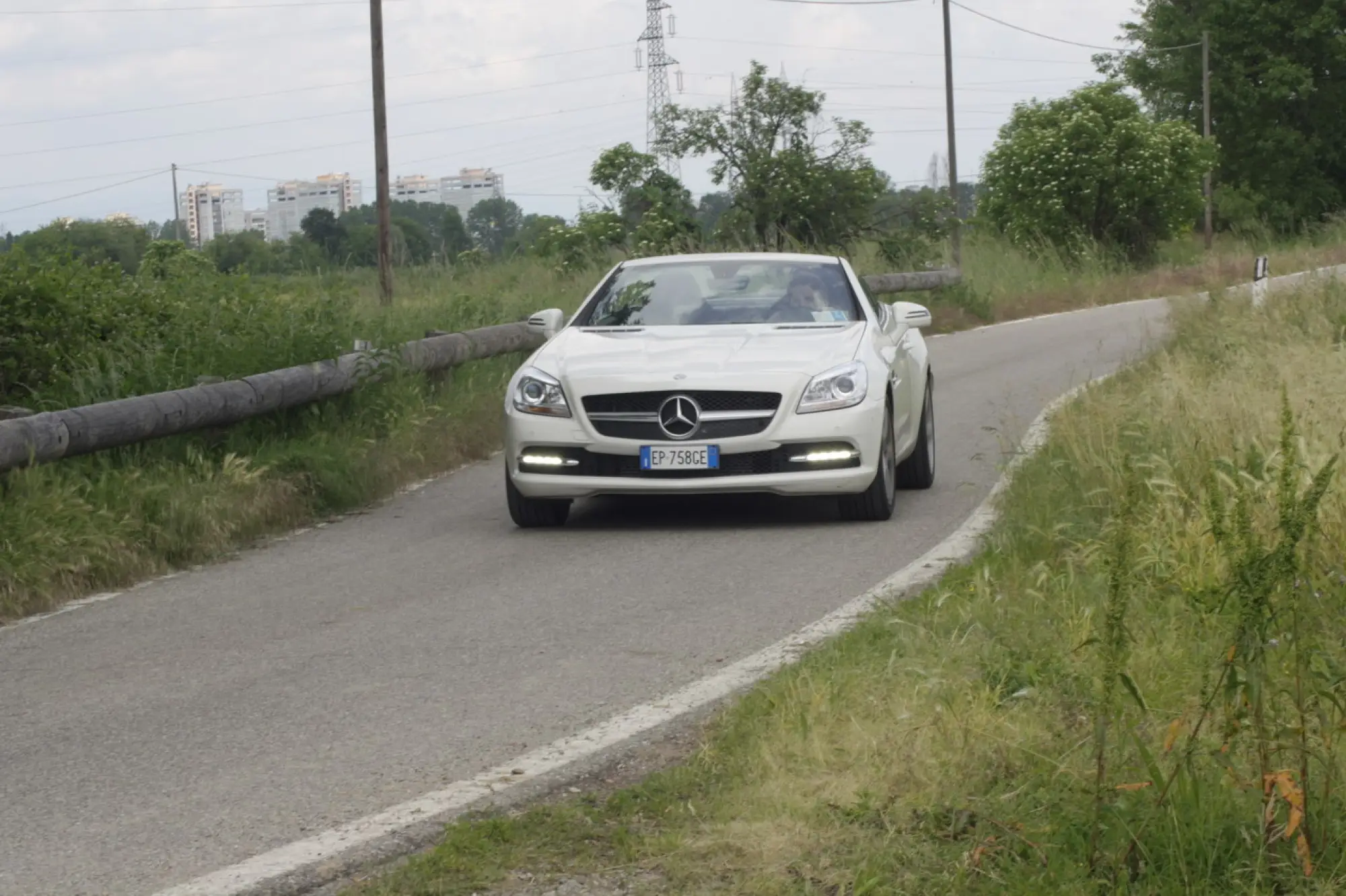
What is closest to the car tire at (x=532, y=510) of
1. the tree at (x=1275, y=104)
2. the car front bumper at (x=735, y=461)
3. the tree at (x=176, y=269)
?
the car front bumper at (x=735, y=461)

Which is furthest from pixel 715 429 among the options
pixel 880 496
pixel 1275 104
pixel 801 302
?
pixel 1275 104

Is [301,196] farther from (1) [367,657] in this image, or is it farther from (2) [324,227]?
(1) [367,657]

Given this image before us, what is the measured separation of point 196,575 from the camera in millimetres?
8727

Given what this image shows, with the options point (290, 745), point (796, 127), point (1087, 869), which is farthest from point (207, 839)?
point (796, 127)

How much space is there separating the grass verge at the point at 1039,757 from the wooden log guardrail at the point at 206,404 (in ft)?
13.4

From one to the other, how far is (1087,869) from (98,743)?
10.1ft

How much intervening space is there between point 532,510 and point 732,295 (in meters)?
1.93

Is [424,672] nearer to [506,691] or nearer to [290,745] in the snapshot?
[506,691]

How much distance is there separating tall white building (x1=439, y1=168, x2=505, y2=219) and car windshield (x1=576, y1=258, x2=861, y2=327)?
193 feet

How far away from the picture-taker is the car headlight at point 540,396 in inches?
380

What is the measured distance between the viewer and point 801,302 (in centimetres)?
1070

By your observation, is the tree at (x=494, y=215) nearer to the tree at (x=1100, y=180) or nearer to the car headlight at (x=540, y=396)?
the tree at (x=1100, y=180)

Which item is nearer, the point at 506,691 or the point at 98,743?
the point at 98,743

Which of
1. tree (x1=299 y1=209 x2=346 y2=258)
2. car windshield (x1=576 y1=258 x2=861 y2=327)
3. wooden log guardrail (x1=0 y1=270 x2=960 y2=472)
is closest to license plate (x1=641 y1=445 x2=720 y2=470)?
car windshield (x1=576 y1=258 x2=861 y2=327)
